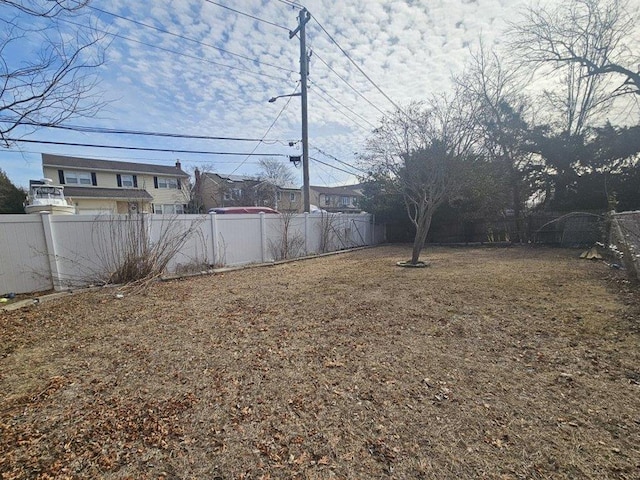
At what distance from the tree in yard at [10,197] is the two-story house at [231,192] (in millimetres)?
10788

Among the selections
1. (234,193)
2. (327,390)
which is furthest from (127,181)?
(327,390)

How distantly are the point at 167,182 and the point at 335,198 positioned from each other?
23.6 m

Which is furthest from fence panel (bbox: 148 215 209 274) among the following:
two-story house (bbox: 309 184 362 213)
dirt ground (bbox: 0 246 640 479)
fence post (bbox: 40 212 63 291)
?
two-story house (bbox: 309 184 362 213)

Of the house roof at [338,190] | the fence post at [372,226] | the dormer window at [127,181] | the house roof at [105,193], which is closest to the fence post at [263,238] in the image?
the fence post at [372,226]

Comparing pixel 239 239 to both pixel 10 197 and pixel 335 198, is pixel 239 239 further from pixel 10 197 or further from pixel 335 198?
pixel 335 198

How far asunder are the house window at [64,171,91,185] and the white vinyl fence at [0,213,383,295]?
21.0 metres

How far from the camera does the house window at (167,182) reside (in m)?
25.1

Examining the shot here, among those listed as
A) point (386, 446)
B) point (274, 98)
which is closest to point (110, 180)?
point (274, 98)

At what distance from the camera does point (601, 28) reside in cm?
1157

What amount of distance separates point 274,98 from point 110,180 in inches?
747

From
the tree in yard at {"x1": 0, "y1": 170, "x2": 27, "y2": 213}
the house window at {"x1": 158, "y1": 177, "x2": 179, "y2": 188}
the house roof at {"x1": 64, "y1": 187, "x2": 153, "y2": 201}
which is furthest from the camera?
the house window at {"x1": 158, "y1": 177, "x2": 179, "y2": 188}

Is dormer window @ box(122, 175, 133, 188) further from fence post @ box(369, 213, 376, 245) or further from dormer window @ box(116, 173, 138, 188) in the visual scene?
fence post @ box(369, 213, 376, 245)

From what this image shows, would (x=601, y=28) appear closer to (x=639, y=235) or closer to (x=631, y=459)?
(x=639, y=235)

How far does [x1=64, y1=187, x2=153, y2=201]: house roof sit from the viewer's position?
2065cm
